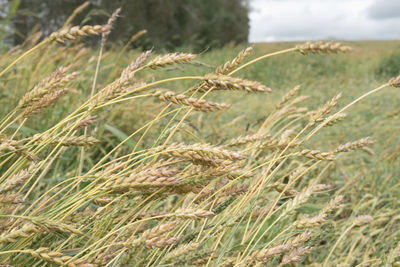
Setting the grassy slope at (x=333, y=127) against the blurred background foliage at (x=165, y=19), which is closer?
the grassy slope at (x=333, y=127)

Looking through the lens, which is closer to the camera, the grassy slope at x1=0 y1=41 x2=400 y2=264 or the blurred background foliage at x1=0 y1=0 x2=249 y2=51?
the grassy slope at x1=0 y1=41 x2=400 y2=264

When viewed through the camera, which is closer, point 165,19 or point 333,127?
point 333,127

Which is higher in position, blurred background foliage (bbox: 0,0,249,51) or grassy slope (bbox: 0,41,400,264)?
blurred background foliage (bbox: 0,0,249,51)

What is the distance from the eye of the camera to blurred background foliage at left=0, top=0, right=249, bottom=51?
1045cm

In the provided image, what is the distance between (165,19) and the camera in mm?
12695

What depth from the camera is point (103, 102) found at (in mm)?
792

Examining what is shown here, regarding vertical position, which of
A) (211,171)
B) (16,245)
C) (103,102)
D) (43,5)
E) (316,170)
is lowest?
(316,170)

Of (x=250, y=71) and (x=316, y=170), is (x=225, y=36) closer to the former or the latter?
(x=250, y=71)

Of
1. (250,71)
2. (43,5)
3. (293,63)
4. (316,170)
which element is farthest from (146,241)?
(43,5)

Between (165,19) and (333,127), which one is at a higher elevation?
(165,19)

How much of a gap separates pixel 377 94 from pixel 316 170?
3.14 meters

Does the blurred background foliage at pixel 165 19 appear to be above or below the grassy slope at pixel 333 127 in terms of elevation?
above

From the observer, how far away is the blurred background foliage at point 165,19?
10445 mm

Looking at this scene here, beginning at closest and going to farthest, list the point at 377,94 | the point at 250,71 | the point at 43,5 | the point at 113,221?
1. the point at 113,221
2. the point at 377,94
3. the point at 250,71
4. the point at 43,5
